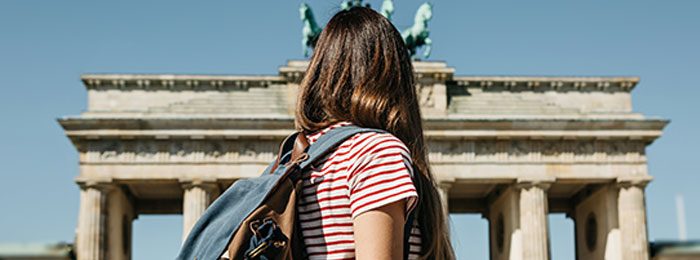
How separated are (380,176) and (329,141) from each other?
249mm

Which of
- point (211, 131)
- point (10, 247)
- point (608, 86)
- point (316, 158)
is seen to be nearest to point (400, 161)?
point (316, 158)

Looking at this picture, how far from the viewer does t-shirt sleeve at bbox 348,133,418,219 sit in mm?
3289

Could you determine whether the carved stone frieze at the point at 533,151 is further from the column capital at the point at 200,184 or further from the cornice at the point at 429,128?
the column capital at the point at 200,184

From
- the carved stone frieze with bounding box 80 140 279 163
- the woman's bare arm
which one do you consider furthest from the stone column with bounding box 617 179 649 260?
the woman's bare arm

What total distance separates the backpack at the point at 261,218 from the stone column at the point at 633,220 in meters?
39.2

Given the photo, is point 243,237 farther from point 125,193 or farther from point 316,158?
point 125,193

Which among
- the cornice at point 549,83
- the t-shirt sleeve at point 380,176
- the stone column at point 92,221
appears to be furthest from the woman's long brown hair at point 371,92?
the cornice at point 549,83

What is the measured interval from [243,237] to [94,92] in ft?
134

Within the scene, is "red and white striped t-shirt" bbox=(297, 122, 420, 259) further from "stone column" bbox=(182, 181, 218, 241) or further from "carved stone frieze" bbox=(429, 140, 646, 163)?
"carved stone frieze" bbox=(429, 140, 646, 163)

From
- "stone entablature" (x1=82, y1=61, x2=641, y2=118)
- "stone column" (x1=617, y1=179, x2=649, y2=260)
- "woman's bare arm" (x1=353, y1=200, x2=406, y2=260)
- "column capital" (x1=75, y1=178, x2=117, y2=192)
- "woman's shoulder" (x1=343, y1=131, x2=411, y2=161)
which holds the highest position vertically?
"stone entablature" (x1=82, y1=61, x2=641, y2=118)

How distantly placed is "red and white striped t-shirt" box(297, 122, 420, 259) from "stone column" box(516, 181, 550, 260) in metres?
38.6

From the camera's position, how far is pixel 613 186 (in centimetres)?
4259

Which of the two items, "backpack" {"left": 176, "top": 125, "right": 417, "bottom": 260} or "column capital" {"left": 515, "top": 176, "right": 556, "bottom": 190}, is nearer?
"backpack" {"left": 176, "top": 125, "right": 417, "bottom": 260}

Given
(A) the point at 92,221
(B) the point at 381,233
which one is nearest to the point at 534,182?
(A) the point at 92,221
